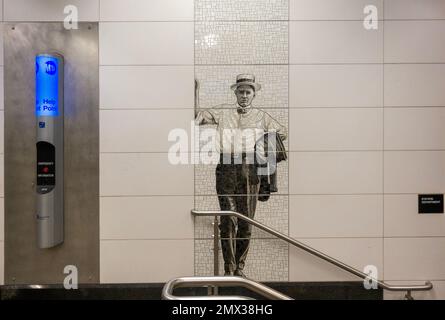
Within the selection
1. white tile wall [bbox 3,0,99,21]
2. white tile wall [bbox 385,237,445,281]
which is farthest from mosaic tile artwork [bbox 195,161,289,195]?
white tile wall [bbox 3,0,99,21]

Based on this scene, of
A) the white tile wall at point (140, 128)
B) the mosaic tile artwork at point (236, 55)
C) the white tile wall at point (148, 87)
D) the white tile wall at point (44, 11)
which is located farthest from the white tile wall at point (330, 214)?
the white tile wall at point (44, 11)

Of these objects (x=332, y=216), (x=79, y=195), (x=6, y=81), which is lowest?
(x=332, y=216)

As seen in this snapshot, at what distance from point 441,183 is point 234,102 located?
1.81 metres

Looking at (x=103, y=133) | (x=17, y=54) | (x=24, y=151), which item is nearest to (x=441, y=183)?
(x=103, y=133)

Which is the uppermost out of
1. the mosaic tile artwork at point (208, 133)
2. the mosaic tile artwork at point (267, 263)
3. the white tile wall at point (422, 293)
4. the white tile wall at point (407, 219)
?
the mosaic tile artwork at point (208, 133)

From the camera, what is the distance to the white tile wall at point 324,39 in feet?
7.73

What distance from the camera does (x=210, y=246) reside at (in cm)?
239

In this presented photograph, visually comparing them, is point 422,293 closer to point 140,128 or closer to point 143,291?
point 143,291

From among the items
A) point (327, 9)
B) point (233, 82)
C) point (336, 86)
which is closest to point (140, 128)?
point (233, 82)

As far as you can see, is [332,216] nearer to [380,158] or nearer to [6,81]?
[380,158]

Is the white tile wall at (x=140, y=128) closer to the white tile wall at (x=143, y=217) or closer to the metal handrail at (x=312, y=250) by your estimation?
the white tile wall at (x=143, y=217)

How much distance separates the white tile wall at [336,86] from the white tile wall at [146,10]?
98cm

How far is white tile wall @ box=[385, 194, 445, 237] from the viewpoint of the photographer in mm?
2404

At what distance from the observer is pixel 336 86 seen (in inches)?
93.4
